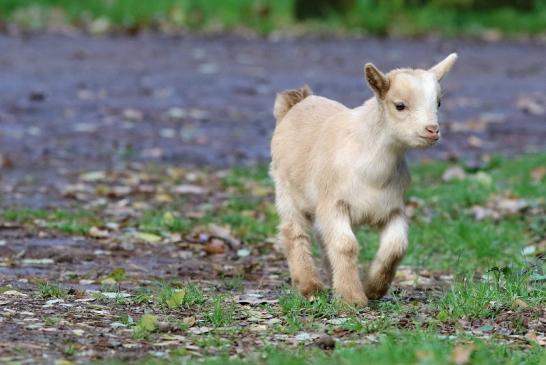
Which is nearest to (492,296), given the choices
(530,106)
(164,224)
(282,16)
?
(164,224)

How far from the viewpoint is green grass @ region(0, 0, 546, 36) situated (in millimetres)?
19906

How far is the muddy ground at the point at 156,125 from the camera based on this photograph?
23.4 feet

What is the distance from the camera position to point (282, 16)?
2025 centimetres

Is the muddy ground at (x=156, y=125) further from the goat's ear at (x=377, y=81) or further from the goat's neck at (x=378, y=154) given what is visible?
the goat's ear at (x=377, y=81)

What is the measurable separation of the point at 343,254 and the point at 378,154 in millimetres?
560

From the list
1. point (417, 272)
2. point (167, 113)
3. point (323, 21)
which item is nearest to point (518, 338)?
point (417, 272)

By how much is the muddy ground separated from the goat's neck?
741 mm

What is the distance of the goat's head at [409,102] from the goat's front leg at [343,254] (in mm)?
546

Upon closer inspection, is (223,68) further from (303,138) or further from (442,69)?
(442,69)

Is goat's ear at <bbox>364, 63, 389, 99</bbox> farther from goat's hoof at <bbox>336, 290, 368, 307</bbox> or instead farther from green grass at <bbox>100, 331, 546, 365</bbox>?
green grass at <bbox>100, 331, 546, 365</bbox>

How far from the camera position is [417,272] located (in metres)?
8.30

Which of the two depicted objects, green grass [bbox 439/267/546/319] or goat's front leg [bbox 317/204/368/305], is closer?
green grass [bbox 439/267/546/319]

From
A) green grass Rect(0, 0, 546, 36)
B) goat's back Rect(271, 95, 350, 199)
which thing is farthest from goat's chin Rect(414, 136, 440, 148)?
green grass Rect(0, 0, 546, 36)

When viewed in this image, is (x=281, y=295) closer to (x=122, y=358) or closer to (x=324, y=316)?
(x=324, y=316)
